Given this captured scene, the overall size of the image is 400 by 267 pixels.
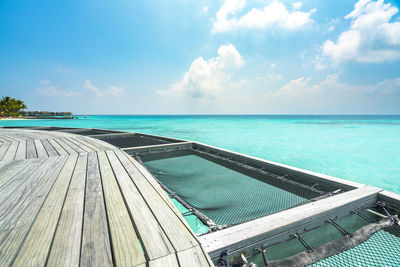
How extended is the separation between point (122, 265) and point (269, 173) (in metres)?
2.72

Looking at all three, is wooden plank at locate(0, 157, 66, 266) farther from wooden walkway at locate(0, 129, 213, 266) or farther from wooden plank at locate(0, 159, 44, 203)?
wooden plank at locate(0, 159, 44, 203)

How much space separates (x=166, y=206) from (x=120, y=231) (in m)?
0.40

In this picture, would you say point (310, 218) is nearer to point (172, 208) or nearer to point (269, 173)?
point (172, 208)

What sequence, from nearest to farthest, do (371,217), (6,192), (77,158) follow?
(6,192) → (371,217) → (77,158)

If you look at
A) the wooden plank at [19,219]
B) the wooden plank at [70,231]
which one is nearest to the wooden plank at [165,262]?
the wooden plank at [70,231]

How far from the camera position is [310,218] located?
147 centimetres

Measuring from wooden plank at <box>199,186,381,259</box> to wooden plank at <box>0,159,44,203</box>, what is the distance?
186 cm

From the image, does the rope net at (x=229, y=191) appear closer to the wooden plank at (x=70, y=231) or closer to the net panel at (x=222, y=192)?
the net panel at (x=222, y=192)

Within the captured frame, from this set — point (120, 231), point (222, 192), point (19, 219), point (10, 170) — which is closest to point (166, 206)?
point (120, 231)

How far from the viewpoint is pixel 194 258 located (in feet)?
2.88

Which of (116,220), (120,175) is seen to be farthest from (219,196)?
(116,220)

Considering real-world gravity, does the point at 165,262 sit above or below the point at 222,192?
above

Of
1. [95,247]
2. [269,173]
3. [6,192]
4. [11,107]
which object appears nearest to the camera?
[95,247]

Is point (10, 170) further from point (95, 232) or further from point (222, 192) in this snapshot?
point (222, 192)
